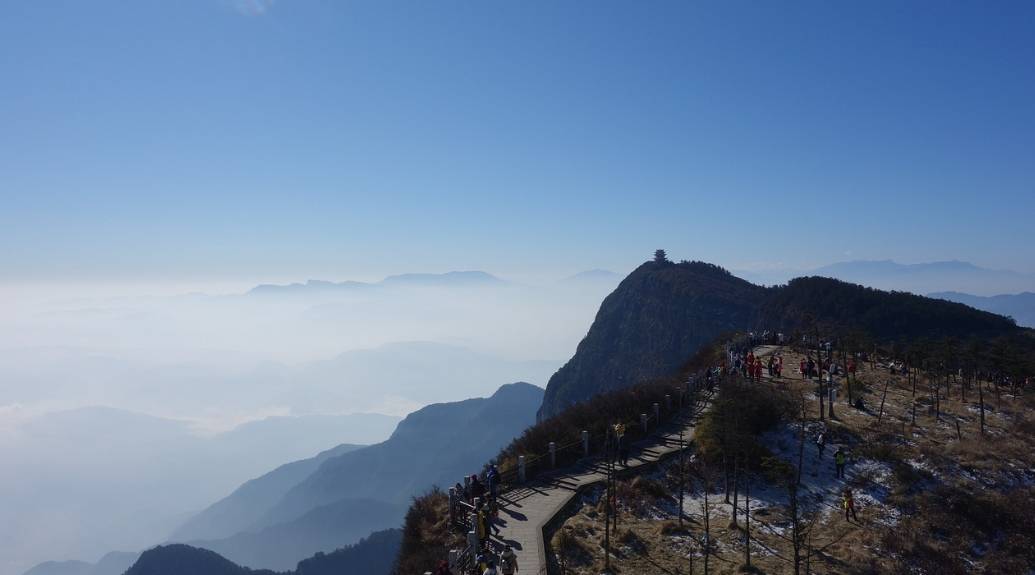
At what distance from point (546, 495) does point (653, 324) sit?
108 metres

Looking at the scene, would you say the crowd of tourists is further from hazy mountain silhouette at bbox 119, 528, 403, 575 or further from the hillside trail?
hazy mountain silhouette at bbox 119, 528, 403, 575

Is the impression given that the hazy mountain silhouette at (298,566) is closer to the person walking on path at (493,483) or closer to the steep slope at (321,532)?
the person walking on path at (493,483)

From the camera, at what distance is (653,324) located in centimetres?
12431

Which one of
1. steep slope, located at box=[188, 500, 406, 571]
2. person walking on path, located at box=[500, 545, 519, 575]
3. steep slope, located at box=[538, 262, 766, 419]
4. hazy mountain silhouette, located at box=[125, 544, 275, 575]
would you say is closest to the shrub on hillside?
person walking on path, located at box=[500, 545, 519, 575]

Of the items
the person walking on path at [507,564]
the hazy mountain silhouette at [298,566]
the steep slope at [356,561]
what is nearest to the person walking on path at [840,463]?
the person walking on path at [507,564]

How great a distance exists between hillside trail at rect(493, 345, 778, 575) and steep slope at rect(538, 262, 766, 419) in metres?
80.2

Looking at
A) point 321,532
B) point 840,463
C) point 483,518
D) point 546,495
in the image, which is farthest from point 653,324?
point 321,532

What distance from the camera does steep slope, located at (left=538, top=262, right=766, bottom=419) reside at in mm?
111875

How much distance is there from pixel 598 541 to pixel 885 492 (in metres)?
11.3

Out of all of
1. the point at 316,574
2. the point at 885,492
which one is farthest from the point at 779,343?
the point at 316,574

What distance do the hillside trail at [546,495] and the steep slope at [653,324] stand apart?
263ft

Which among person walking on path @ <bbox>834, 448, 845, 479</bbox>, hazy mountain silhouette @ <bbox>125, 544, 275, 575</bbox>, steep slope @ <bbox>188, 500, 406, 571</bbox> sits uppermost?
person walking on path @ <bbox>834, 448, 845, 479</bbox>

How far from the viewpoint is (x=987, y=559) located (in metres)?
16.6

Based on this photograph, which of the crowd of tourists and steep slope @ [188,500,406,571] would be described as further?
steep slope @ [188,500,406,571]
